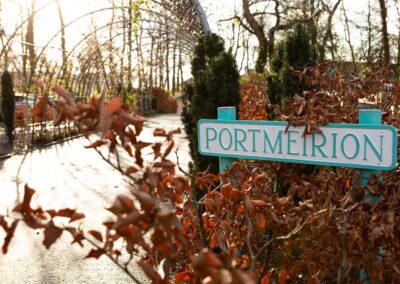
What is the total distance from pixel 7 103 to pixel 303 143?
41.9 feet

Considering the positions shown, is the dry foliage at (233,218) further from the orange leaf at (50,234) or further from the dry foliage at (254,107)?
the dry foliage at (254,107)

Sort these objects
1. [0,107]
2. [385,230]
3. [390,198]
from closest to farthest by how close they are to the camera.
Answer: [385,230] < [390,198] < [0,107]

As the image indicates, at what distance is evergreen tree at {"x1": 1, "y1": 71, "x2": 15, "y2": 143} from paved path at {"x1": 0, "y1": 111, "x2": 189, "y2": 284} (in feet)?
4.92

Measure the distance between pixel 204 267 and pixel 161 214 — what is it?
0.15 metres

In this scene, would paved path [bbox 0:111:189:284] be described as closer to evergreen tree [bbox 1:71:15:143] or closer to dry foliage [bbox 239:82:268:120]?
evergreen tree [bbox 1:71:15:143]

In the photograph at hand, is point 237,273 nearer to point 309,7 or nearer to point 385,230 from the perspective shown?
point 385,230

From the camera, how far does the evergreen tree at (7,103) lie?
44.1 feet

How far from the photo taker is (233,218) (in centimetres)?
207

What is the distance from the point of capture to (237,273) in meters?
0.90

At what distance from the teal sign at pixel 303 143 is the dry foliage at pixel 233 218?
0.09m

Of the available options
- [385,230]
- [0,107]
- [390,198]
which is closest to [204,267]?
[385,230]

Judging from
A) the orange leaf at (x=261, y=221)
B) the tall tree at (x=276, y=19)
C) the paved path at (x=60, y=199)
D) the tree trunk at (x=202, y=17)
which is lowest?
the paved path at (x=60, y=199)

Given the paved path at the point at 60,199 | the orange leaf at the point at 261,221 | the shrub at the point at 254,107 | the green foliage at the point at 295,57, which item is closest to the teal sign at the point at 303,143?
the orange leaf at the point at 261,221

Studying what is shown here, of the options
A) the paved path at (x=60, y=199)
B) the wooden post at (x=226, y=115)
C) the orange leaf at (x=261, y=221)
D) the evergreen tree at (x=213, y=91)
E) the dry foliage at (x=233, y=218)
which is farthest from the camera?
the evergreen tree at (x=213, y=91)
